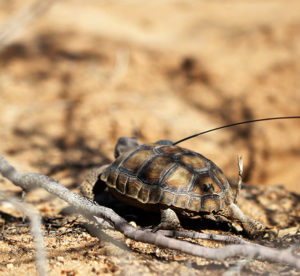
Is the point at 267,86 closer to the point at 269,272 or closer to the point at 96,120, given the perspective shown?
the point at 96,120

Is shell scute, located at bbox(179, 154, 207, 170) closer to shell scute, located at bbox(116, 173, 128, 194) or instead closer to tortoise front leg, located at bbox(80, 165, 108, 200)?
shell scute, located at bbox(116, 173, 128, 194)

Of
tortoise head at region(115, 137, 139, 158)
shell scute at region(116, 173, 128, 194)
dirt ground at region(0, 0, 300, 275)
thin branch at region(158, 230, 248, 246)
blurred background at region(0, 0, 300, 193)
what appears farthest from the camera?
blurred background at region(0, 0, 300, 193)

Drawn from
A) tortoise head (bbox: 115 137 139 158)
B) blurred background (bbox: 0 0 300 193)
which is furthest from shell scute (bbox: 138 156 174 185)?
blurred background (bbox: 0 0 300 193)

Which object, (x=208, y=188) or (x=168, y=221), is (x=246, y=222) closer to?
(x=208, y=188)

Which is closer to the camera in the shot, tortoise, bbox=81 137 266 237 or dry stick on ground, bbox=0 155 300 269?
dry stick on ground, bbox=0 155 300 269

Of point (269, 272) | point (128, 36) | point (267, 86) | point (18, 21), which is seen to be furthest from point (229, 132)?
point (18, 21)

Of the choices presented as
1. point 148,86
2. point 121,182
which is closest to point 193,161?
point 121,182

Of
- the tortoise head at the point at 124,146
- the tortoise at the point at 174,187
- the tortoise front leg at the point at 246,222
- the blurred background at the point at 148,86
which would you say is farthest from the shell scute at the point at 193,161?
the blurred background at the point at 148,86

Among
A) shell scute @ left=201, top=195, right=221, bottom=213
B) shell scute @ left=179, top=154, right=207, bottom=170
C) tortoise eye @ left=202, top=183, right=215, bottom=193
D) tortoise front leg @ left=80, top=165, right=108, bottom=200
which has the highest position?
shell scute @ left=179, top=154, right=207, bottom=170
